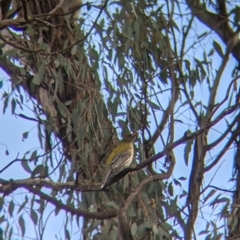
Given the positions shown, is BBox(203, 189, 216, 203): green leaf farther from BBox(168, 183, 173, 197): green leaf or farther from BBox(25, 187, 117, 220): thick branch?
BBox(168, 183, 173, 197): green leaf

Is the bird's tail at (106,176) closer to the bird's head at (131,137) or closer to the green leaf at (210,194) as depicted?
the bird's head at (131,137)

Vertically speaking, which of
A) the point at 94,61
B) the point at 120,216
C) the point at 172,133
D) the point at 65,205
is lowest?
the point at 120,216

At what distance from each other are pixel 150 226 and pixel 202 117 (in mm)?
883

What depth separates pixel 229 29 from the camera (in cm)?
565

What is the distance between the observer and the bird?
518cm

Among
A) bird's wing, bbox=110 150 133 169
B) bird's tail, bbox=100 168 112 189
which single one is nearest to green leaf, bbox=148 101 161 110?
bird's wing, bbox=110 150 133 169

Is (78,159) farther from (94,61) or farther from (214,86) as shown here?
(214,86)

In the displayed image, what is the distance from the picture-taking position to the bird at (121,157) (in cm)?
518

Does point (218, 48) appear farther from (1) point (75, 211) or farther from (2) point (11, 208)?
(2) point (11, 208)

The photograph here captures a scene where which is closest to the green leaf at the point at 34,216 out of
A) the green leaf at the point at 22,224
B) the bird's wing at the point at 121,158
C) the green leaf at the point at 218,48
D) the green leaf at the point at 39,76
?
the green leaf at the point at 22,224

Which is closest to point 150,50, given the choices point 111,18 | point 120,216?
point 111,18

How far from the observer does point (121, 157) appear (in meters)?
5.20

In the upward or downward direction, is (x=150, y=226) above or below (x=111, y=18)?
below

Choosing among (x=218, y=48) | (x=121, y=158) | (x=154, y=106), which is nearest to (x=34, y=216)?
(x=121, y=158)
